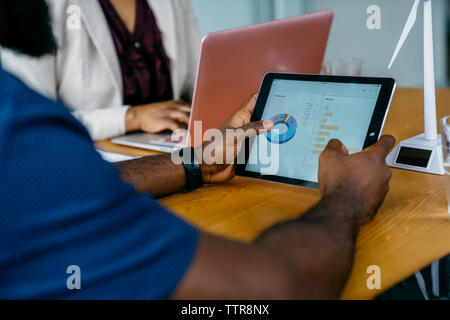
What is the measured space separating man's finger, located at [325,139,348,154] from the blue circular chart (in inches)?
4.9

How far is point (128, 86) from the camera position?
5.63 feet

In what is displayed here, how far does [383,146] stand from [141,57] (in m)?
1.21

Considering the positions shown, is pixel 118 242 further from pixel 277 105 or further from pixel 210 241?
pixel 277 105

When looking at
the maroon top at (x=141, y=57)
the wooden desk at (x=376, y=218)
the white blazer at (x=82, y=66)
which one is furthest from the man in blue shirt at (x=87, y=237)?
the maroon top at (x=141, y=57)

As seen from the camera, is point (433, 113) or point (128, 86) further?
point (128, 86)

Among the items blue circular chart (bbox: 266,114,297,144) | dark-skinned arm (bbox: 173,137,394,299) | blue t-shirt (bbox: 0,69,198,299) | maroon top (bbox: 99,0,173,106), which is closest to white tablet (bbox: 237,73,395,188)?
blue circular chart (bbox: 266,114,297,144)

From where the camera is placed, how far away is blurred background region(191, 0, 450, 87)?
288 centimetres

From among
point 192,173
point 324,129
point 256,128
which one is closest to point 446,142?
point 324,129

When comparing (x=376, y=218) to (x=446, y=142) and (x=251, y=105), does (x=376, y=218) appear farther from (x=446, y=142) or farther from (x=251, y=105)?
(x=251, y=105)

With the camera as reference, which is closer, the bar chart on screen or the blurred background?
the bar chart on screen

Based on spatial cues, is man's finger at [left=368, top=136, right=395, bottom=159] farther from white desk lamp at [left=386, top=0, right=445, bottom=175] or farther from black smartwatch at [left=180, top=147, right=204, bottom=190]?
black smartwatch at [left=180, top=147, right=204, bottom=190]

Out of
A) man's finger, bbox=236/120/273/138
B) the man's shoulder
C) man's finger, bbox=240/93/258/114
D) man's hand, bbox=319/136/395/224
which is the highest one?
the man's shoulder
